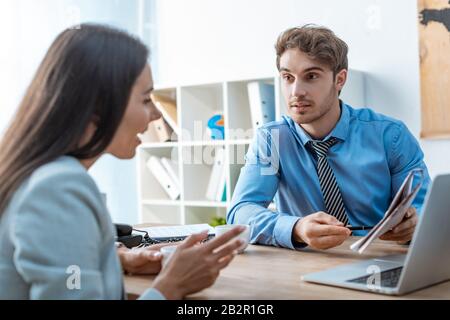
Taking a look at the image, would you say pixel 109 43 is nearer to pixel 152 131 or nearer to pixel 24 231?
pixel 24 231

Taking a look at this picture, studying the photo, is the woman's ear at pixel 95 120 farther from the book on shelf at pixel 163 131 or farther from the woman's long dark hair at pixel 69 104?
the book on shelf at pixel 163 131

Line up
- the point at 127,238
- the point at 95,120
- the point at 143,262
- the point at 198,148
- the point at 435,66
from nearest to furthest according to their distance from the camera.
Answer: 1. the point at 95,120
2. the point at 143,262
3. the point at 127,238
4. the point at 435,66
5. the point at 198,148

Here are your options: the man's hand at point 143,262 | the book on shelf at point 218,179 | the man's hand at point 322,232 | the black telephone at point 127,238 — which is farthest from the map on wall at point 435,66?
the man's hand at point 143,262

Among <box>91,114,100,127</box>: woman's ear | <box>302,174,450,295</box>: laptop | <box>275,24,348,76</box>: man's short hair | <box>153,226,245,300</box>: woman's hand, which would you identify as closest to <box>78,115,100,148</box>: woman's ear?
<box>91,114,100,127</box>: woman's ear

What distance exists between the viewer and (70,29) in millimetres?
1064

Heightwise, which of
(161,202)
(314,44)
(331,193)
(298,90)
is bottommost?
(161,202)

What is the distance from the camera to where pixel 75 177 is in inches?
35.4

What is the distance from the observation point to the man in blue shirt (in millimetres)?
1819

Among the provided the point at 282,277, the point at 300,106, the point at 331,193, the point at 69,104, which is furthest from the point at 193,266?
the point at 300,106

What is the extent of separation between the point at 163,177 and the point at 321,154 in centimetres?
194

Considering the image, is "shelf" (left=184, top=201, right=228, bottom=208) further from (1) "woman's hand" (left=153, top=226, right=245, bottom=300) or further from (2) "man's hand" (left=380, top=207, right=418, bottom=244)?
(1) "woman's hand" (left=153, top=226, right=245, bottom=300)

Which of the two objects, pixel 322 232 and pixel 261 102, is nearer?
pixel 322 232

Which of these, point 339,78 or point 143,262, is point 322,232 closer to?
point 143,262
